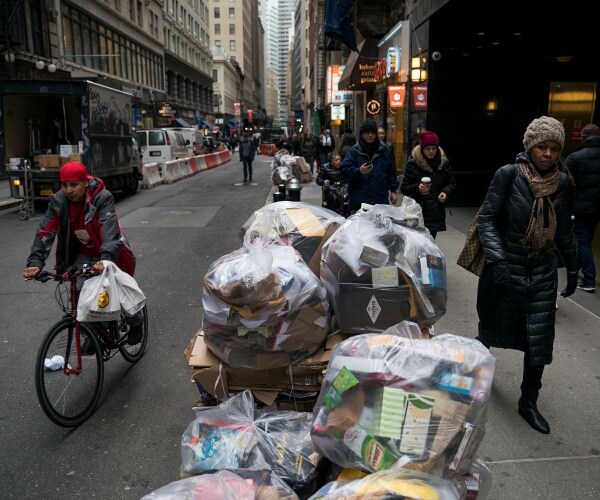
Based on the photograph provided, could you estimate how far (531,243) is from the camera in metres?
3.64

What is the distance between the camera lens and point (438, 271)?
3443mm

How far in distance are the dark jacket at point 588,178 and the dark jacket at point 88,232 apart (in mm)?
5246

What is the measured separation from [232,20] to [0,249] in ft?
403

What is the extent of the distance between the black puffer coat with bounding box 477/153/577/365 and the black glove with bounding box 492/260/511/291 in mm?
36

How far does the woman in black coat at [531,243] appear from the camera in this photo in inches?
141

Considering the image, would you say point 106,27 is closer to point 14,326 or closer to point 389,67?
point 389,67

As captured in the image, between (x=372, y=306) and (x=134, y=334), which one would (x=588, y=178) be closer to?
(x=372, y=306)

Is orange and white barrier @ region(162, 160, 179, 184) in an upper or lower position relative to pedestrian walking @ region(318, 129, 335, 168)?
lower

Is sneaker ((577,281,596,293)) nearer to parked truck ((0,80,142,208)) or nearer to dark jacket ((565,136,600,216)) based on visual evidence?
dark jacket ((565,136,600,216))

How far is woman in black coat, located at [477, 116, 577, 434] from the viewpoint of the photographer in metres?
3.59

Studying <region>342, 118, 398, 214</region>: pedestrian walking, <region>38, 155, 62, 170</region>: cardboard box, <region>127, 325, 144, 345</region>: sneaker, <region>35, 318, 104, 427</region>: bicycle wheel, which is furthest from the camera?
<region>38, 155, 62, 170</region>: cardboard box

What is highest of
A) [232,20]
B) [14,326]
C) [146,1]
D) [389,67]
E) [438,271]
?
[232,20]

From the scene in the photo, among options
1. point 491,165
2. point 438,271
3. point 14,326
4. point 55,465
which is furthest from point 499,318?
point 491,165

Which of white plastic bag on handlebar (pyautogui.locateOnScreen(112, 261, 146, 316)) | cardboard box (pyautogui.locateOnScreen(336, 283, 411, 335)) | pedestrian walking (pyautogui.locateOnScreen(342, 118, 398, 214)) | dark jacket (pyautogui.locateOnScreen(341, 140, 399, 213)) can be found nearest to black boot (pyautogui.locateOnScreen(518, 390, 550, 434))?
cardboard box (pyautogui.locateOnScreen(336, 283, 411, 335))
